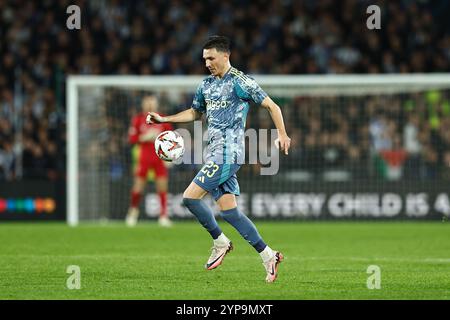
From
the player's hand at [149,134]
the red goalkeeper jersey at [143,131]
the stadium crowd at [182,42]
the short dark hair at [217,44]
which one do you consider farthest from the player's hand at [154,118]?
the stadium crowd at [182,42]

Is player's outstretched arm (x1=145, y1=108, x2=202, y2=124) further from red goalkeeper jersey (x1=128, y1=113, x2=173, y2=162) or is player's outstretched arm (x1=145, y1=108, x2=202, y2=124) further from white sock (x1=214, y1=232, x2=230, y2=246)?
red goalkeeper jersey (x1=128, y1=113, x2=173, y2=162)

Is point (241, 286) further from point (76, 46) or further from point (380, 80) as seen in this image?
point (76, 46)

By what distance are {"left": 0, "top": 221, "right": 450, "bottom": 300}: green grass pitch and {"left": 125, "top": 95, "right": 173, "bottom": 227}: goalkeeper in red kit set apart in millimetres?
639

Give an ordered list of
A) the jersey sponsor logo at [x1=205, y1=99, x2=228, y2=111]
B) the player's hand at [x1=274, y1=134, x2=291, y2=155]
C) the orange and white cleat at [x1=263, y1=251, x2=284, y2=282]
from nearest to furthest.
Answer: the player's hand at [x1=274, y1=134, x2=291, y2=155] < the orange and white cleat at [x1=263, y1=251, x2=284, y2=282] < the jersey sponsor logo at [x1=205, y1=99, x2=228, y2=111]

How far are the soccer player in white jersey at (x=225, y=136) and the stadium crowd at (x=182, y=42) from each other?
38.6ft

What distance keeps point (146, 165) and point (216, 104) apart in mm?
9084

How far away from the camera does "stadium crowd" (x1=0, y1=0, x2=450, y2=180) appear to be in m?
22.9

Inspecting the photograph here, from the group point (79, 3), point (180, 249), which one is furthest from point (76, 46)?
point (180, 249)

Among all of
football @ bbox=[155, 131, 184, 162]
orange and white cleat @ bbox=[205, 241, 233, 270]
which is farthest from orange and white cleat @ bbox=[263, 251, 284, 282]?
football @ bbox=[155, 131, 184, 162]

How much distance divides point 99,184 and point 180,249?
6.72 metres

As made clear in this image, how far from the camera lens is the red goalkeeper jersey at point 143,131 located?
1819 cm

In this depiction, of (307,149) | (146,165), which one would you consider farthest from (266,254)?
(307,149)

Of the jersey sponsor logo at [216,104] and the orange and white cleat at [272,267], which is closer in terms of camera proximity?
the orange and white cleat at [272,267]

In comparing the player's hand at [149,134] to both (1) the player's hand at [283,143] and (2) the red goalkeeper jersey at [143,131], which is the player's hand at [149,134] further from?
(1) the player's hand at [283,143]
